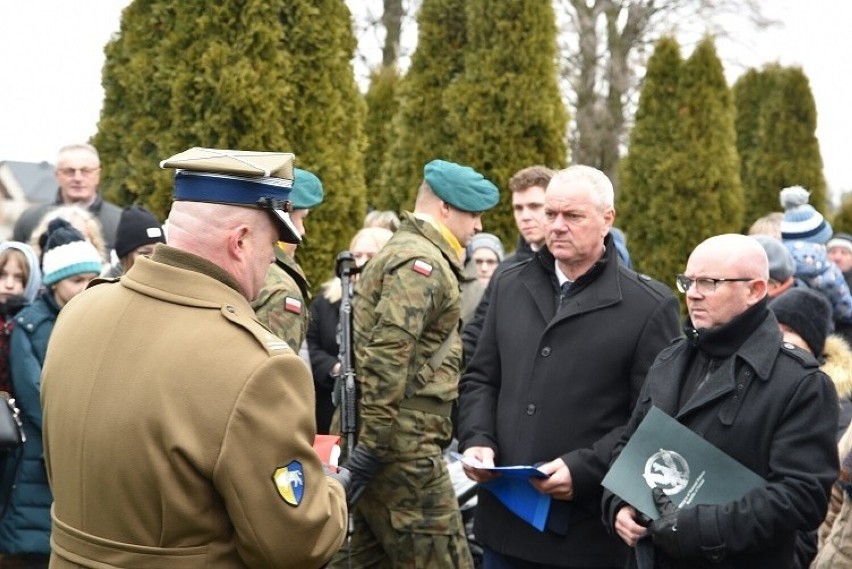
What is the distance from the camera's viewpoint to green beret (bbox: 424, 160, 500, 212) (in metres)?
5.99

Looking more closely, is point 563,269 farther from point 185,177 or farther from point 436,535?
point 185,177

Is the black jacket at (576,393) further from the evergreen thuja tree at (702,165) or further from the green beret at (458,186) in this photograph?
the evergreen thuja tree at (702,165)

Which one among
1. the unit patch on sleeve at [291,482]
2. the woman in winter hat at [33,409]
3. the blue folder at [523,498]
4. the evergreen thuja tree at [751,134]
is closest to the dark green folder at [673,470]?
the blue folder at [523,498]

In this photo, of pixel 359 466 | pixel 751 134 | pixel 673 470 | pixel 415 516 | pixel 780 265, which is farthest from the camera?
pixel 751 134

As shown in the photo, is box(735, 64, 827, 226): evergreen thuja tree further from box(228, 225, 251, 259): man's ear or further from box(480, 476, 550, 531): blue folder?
box(228, 225, 251, 259): man's ear

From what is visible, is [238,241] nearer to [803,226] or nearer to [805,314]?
[805,314]

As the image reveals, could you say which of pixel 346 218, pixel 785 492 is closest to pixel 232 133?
pixel 346 218

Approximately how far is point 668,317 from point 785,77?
18.1 metres

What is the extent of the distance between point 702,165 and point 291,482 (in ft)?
48.3

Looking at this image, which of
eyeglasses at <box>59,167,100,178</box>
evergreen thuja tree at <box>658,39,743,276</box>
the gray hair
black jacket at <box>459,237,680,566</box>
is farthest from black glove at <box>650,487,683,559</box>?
evergreen thuja tree at <box>658,39,743,276</box>

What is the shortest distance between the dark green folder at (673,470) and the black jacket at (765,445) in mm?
76

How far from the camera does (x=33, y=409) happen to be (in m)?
5.61

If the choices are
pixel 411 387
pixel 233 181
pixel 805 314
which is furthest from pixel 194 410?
pixel 805 314

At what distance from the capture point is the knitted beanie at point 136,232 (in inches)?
243
